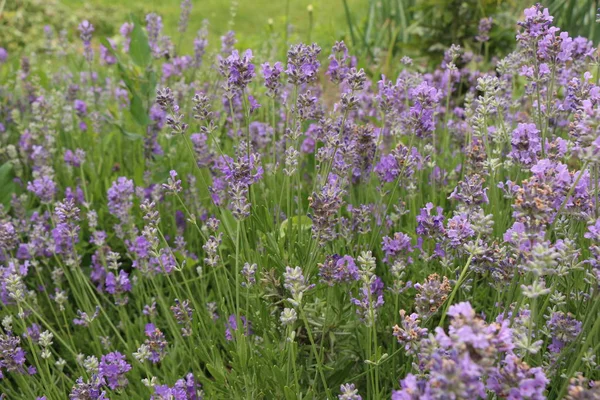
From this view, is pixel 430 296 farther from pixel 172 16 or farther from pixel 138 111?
pixel 172 16

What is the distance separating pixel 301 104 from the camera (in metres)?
1.88

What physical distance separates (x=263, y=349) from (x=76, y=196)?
1628 millimetres

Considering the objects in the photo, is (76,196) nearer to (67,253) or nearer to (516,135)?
(67,253)

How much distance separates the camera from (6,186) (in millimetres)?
2857

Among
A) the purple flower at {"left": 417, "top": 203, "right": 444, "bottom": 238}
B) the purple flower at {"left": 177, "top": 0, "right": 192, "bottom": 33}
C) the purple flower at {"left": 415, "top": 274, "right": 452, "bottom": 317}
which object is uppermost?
the purple flower at {"left": 177, "top": 0, "right": 192, "bottom": 33}

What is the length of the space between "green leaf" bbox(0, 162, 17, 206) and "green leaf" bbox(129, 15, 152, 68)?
782 mm

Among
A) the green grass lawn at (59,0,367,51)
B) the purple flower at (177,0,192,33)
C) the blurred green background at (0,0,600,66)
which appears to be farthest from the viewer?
the green grass lawn at (59,0,367,51)

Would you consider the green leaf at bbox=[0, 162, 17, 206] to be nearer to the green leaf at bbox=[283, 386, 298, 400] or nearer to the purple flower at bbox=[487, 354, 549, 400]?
the green leaf at bbox=[283, 386, 298, 400]

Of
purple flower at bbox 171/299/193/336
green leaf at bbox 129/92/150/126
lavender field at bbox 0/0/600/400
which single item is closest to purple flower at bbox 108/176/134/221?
lavender field at bbox 0/0/600/400

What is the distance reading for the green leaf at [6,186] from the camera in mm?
2836

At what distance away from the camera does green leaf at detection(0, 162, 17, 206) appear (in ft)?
9.30

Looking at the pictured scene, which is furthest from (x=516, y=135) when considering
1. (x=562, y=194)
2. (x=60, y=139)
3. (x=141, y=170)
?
(x=60, y=139)

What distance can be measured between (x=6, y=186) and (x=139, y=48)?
901 millimetres

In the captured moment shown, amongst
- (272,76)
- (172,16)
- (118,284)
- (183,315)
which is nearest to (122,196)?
(118,284)
